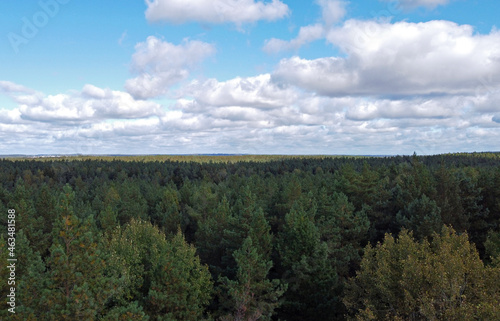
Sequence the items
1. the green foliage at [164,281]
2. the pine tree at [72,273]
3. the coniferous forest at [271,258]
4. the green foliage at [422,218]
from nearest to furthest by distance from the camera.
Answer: the pine tree at [72,273], the coniferous forest at [271,258], the green foliage at [164,281], the green foliage at [422,218]

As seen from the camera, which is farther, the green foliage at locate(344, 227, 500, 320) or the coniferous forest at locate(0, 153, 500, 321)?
the coniferous forest at locate(0, 153, 500, 321)

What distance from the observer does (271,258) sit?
48.9 metres

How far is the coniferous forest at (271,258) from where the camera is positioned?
80.7ft

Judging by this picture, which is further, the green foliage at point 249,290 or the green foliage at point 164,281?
the green foliage at point 249,290

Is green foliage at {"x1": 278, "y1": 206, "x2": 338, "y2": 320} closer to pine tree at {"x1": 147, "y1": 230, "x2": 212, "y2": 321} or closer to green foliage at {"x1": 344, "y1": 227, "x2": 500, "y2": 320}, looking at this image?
green foliage at {"x1": 344, "y1": 227, "x2": 500, "y2": 320}

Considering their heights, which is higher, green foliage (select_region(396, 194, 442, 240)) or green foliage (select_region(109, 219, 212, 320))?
green foliage (select_region(396, 194, 442, 240))

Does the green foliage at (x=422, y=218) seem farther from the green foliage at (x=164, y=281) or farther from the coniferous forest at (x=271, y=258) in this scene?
the green foliage at (x=164, y=281)

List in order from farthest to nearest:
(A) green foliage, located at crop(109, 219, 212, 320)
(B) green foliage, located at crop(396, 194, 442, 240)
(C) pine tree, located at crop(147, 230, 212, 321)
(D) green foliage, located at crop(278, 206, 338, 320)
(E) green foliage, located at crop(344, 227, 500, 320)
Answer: (B) green foliage, located at crop(396, 194, 442, 240) < (D) green foliage, located at crop(278, 206, 338, 320) < (A) green foliage, located at crop(109, 219, 212, 320) < (C) pine tree, located at crop(147, 230, 212, 321) < (E) green foliage, located at crop(344, 227, 500, 320)

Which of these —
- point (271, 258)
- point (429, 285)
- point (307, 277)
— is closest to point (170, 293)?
point (307, 277)

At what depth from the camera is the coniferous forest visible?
24.6 metres

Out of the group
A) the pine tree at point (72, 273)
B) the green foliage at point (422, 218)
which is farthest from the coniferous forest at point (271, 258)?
the green foliage at point (422, 218)

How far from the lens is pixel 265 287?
38.2 meters

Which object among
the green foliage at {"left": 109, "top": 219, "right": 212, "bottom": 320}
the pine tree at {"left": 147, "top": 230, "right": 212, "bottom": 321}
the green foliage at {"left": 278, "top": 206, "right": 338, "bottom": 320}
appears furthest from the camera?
the green foliage at {"left": 278, "top": 206, "right": 338, "bottom": 320}

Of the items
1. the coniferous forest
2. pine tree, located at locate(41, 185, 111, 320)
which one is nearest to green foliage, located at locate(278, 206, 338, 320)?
the coniferous forest
